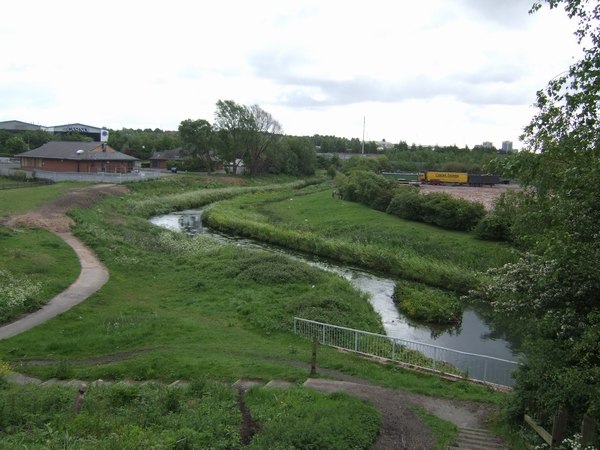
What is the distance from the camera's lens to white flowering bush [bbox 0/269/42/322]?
2022cm

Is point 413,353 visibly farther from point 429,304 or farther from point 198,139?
point 198,139

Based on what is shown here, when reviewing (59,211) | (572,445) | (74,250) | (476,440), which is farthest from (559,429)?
(59,211)

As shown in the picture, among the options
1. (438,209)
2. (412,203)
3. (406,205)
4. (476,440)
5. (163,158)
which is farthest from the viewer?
(163,158)

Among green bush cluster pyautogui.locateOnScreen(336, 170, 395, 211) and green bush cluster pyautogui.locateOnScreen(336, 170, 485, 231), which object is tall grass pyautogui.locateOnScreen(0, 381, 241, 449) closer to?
green bush cluster pyautogui.locateOnScreen(336, 170, 485, 231)

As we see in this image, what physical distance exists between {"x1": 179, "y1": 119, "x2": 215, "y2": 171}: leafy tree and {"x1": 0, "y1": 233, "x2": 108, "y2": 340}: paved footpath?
62.8 meters

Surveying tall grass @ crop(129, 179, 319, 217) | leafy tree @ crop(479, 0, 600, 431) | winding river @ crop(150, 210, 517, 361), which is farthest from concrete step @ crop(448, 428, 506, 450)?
tall grass @ crop(129, 179, 319, 217)

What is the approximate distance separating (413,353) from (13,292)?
1598 cm

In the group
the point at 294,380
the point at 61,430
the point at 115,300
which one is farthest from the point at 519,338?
the point at 61,430

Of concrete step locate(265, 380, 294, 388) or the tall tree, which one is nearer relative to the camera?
concrete step locate(265, 380, 294, 388)

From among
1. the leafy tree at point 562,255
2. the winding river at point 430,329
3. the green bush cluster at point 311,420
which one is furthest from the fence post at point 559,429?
the winding river at point 430,329

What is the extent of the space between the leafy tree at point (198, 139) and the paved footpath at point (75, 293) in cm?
6278

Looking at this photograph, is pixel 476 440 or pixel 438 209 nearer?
pixel 476 440

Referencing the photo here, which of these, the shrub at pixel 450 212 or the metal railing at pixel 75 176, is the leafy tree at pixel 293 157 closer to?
the metal railing at pixel 75 176

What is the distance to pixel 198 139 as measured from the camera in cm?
9438
